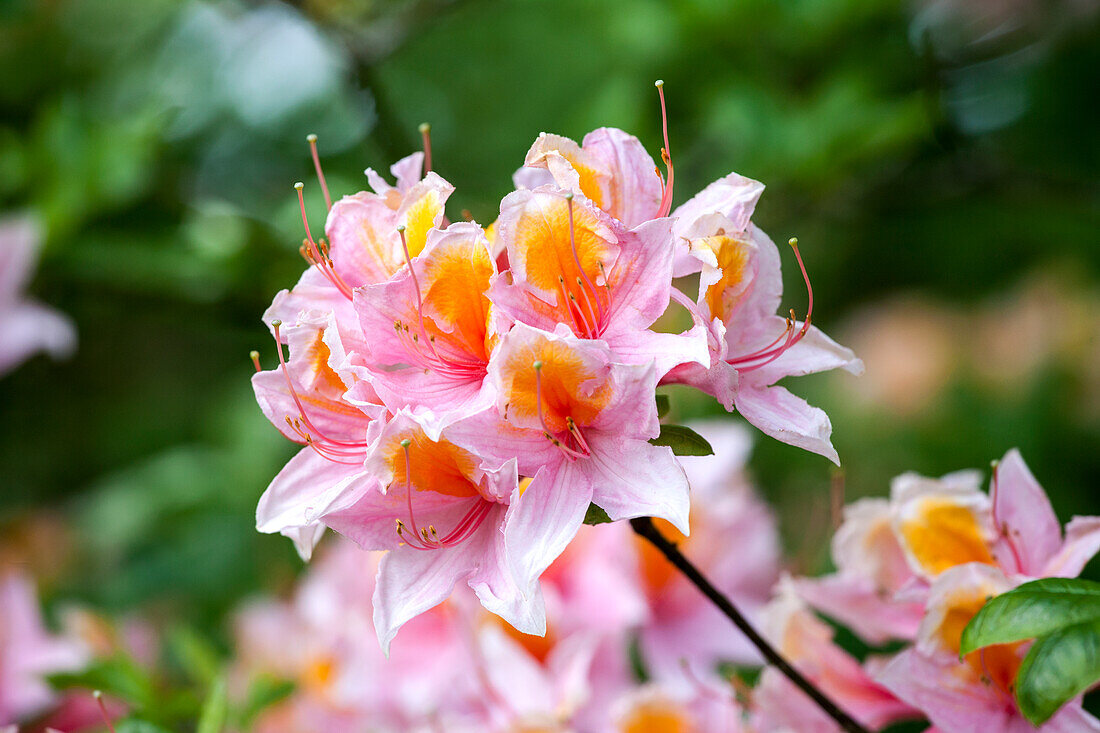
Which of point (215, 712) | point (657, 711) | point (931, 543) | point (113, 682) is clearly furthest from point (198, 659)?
point (931, 543)

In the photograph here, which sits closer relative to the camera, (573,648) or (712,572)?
(573,648)

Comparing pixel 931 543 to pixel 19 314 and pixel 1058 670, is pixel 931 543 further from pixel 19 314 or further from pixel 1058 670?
pixel 19 314

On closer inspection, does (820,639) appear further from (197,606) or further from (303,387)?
(197,606)

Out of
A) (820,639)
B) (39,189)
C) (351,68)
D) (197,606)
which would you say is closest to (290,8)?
(351,68)

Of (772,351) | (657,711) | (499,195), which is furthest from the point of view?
(499,195)

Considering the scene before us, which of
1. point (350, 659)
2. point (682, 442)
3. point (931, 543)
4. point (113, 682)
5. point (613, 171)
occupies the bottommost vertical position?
point (350, 659)

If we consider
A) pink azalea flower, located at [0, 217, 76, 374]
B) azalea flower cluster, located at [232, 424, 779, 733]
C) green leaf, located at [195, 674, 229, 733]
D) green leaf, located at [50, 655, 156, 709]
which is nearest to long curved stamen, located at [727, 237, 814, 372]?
azalea flower cluster, located at [232, 424, 779, 733]

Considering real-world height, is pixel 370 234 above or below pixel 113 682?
above
